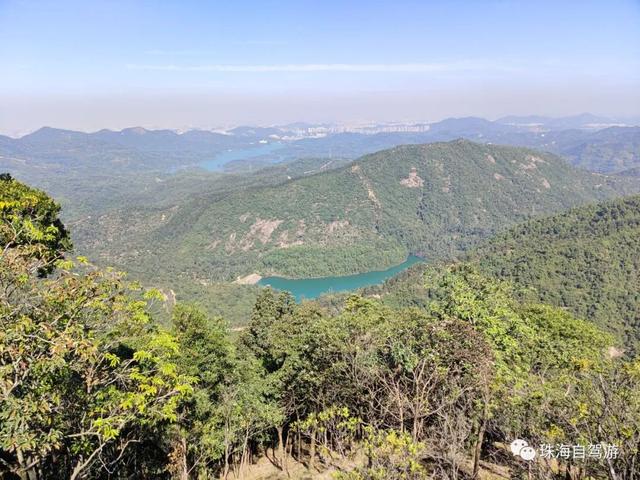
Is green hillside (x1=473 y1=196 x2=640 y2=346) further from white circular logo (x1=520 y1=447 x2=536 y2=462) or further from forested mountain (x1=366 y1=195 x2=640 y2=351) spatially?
white circular logo (x1=520 y1=447 x2=536 y2=462)

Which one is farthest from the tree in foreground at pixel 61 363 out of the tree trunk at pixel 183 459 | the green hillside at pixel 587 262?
the green hillside at pixel 587 262

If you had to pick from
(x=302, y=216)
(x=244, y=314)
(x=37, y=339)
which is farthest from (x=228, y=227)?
(x=37, y=339)

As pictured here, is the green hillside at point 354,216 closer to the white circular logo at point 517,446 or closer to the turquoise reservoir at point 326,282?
the turquoise reservoir at point 326,282

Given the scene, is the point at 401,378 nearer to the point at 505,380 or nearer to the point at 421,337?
the point at 421,337

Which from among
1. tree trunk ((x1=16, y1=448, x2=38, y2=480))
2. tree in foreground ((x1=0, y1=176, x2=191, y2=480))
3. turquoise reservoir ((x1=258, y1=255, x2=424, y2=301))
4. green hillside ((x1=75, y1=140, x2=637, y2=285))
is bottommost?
turquoise reservoir ((x1=258, y1=255, x2=424, y2=301))

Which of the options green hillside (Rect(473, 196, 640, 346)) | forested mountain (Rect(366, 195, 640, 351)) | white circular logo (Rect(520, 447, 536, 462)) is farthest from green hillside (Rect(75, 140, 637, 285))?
white circular logo (Rect(520, 447, 536, 462))
